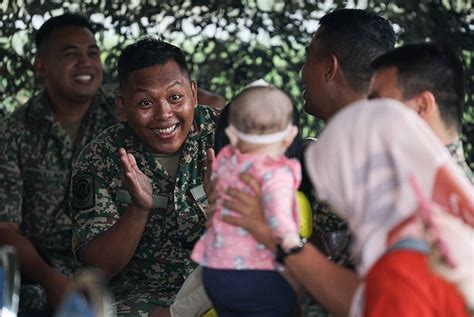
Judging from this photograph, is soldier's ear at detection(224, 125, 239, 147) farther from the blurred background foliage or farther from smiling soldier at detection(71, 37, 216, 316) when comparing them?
the blurred background foliage

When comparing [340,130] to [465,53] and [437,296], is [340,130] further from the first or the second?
[465,53]

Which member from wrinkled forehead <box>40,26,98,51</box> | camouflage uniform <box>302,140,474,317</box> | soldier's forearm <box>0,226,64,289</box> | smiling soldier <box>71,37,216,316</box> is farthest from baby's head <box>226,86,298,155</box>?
wrinkled forehead <box>40,26,98,51</box>

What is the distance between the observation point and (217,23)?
243 inches

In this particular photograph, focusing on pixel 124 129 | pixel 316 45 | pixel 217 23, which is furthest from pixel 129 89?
pixel 217 23

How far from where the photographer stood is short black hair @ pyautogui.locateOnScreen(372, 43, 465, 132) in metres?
3.08

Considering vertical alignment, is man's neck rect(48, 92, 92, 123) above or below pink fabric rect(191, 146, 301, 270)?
below

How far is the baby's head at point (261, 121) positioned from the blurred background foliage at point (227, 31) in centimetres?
288

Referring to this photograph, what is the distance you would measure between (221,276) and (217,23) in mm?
3270

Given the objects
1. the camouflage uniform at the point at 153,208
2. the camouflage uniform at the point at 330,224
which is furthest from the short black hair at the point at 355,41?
the camouflage uniform at the point at 153,208

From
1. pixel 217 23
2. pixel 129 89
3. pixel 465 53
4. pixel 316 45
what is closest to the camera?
pixel 316 45

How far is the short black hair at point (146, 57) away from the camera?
4.33 metres

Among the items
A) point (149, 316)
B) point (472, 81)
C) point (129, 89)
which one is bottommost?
point (149, 316)

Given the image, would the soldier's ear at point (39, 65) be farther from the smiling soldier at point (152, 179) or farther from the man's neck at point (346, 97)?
the man's neck at point (346, 97)

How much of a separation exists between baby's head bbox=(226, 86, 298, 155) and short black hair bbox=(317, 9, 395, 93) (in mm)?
904
